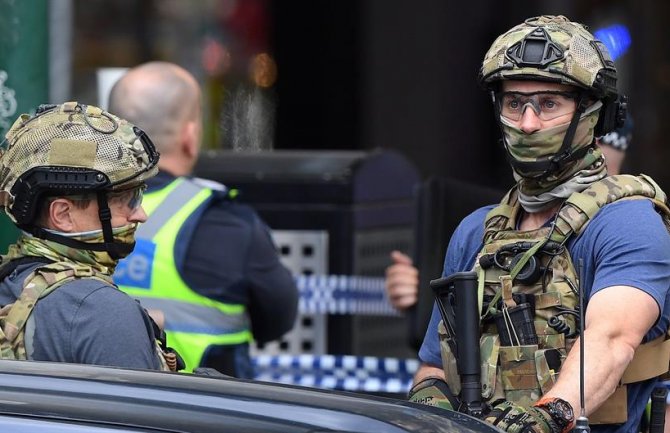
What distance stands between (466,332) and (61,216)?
3.38ft

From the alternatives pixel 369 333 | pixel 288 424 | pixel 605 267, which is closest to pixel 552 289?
pixel 605 267

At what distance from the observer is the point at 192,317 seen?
4.78 meters

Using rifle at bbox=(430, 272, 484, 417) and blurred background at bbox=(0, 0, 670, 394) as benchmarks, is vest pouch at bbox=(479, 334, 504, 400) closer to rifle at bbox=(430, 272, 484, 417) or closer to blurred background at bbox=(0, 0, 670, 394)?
rifle at bbox=(430, 272, 484, 417)

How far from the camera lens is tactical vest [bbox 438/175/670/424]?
10.9ft

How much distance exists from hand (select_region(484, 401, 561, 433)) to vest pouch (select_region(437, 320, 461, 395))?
292 millimetres

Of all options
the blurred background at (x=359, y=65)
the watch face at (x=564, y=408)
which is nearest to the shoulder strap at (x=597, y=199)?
the watch face at (x=564, y=408)

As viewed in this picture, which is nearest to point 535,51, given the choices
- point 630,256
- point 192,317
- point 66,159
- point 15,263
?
point 630,256

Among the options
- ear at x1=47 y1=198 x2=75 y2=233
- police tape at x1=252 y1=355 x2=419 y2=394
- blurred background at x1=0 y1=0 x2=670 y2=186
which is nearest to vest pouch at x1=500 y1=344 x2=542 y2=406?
ear at x1=47 y1=198 x2=75 y2=233

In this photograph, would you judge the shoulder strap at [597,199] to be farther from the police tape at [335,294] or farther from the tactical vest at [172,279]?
the police tape at [335,294]

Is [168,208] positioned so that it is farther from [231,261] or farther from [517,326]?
[517,326]

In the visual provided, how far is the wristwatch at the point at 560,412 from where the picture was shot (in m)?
3.12

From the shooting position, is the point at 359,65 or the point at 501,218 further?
the point at 359,65

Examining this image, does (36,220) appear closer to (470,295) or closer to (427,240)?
(470,295)

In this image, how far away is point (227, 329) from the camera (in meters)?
4.91
